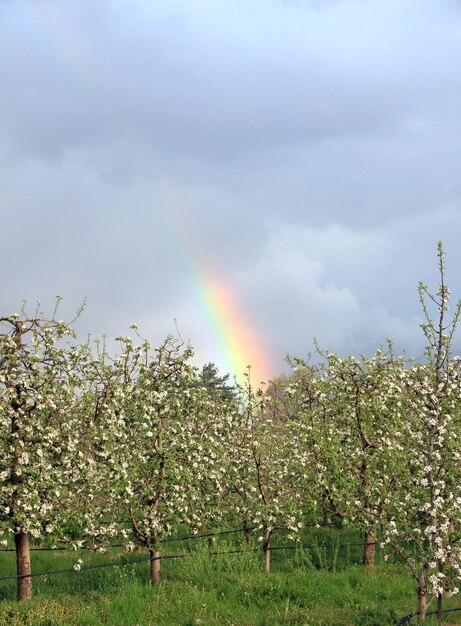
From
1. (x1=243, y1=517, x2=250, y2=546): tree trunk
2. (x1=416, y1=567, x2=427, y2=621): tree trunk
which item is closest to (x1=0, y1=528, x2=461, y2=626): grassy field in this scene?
(x1=416, y1=567, x2=427, y2=621): tree trunk

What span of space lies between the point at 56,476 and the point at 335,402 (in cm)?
940

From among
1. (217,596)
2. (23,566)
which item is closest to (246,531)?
(217,596)

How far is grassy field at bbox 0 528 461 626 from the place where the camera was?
13.3m

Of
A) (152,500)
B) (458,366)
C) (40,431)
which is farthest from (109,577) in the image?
(458,366)

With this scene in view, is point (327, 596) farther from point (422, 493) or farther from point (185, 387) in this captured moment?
point (185, 387)

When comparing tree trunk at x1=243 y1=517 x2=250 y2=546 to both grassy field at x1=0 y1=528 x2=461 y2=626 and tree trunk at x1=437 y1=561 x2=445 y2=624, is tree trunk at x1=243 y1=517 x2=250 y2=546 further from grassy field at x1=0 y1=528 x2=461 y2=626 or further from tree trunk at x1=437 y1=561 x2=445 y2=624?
tree trunk at x1=437 y1=561 x2=445 y2=624

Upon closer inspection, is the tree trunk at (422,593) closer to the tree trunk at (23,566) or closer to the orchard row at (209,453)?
the orchard row at (209,453)

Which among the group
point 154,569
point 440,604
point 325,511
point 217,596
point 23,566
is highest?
point 325,511

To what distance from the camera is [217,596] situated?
587 inches

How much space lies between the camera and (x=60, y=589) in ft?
54.1

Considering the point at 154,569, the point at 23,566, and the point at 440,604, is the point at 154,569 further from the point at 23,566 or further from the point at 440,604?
the point at 440,604

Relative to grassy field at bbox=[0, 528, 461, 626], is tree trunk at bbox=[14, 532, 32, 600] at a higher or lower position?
higher

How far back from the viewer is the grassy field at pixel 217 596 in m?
13.3

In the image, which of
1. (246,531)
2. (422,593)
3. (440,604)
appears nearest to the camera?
(422,593)
